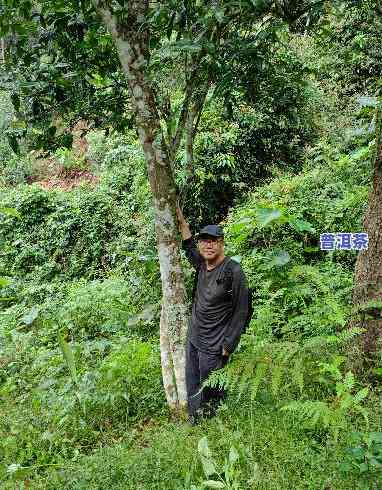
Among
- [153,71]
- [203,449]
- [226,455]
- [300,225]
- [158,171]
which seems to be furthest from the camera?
[300,225]

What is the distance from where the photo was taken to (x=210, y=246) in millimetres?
3973

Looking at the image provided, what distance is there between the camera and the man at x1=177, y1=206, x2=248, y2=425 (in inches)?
154

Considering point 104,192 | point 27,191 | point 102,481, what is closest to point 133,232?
point 104,192

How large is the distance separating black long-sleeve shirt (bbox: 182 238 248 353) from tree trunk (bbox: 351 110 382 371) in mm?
864

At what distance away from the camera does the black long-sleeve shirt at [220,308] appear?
12.8 feet

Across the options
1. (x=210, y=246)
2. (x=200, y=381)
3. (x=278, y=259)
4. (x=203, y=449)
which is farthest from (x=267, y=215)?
(x=203, y=449)

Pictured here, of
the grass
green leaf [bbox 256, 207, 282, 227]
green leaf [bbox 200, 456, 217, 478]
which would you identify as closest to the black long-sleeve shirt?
the grass

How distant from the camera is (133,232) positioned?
1173cm

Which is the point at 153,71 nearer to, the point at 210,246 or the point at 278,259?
the point at 210,246

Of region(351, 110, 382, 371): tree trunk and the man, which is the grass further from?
region(351, 110, 382, 371): tree trunk

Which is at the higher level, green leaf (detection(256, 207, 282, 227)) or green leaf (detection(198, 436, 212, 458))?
green leaf (detection(256, 207, 282, 227))

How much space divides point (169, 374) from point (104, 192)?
362 inches

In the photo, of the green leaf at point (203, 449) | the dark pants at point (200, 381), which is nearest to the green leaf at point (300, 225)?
the dark pants at point (200, 381)

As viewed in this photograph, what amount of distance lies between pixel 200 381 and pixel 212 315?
0.58 meters
